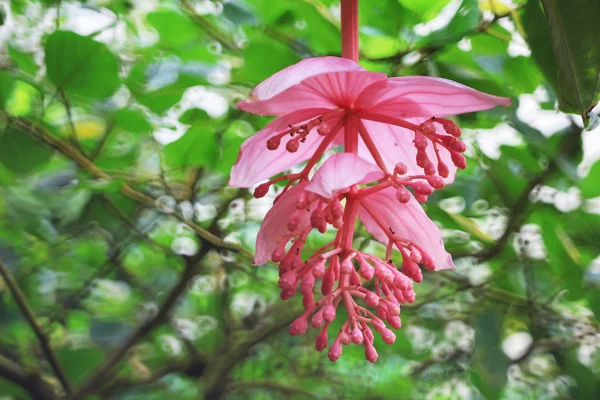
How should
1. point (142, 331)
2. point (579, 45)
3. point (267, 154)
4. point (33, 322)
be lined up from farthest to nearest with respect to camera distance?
point (142, 331) → point (33, 322) → point (267, 154) → point (579, 45)

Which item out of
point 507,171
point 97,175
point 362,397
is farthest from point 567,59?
point 362,397

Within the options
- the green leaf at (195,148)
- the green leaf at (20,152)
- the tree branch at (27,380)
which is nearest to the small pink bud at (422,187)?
the green leaf at (195,148)

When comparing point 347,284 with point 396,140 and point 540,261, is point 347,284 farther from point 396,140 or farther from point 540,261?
point 540,261

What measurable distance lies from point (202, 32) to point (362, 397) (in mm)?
807

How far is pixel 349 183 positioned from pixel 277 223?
8cm

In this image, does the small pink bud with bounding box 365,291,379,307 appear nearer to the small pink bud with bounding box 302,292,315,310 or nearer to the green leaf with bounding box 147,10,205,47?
the small pink bud with bounding box 302,292,315,310

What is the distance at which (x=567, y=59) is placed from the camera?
28 cm

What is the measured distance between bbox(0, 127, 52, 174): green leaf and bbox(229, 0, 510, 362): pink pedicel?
0.31 meters

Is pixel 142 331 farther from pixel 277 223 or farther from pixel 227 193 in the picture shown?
pixel 277 223

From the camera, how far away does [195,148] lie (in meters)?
0.59

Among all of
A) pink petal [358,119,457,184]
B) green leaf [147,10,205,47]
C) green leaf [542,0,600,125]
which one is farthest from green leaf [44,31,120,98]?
green leaf [542,0,600,125]

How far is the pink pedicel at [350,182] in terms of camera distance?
12.4 inches

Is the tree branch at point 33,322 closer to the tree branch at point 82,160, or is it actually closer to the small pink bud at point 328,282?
the tree branch at point 82,160

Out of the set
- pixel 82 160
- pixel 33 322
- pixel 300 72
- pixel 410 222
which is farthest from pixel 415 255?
pixel 33 322
